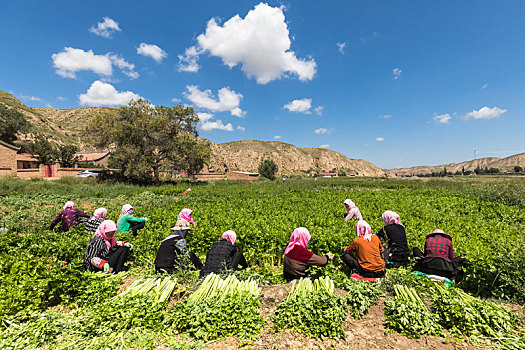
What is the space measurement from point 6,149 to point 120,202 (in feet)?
88.9

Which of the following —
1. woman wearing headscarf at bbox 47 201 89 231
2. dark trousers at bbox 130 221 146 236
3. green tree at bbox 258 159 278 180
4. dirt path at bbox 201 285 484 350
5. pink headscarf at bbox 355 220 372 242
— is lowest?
dirt path at bbox 201 285 484 350

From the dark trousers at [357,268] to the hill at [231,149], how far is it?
54955 mm

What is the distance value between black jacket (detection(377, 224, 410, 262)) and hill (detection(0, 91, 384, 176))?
54806mm

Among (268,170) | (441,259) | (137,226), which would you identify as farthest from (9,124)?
(441,259)

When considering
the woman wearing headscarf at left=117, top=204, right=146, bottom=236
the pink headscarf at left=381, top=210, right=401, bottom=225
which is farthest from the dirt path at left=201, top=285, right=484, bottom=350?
the woman wearing headscarf at left=117, top=204, right=146, bottom=236

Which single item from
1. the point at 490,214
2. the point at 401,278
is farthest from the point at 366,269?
the point at 490,214

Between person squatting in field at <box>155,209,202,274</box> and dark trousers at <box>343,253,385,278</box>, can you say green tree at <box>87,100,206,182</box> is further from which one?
dark trousers at <box>343,253,385,278</box>

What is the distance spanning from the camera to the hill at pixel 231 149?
65.6 m

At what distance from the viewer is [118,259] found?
554 cm

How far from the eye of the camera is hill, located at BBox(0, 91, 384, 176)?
65.6 meters

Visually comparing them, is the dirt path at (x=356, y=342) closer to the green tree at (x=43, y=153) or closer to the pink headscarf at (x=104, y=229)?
the pink headscarf at (x=104, y=229)

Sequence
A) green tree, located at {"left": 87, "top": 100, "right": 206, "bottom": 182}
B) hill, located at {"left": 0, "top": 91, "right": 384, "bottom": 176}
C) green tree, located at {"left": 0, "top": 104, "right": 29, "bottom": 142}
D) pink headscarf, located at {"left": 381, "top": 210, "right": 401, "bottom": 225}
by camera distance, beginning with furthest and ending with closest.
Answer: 1. hill, located at {"left": 0, "top": 91, "right": 384, "bottom": 176}
2. green tree, located at {"left": 0, "top": 104, "right": 29, "bottom": 142}
3. green tree, located at {"left": 87, "top": 100, "right": 206, "bottom": 182}
4. pink headscarf, located at {"left": 381, "top": 210, "right": 401, "bottom": 225}

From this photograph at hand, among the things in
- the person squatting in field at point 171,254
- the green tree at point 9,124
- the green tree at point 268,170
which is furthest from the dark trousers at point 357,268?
the green tree at point 9,124

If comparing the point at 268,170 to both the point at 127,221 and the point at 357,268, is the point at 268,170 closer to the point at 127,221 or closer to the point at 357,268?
the point at 127,221
